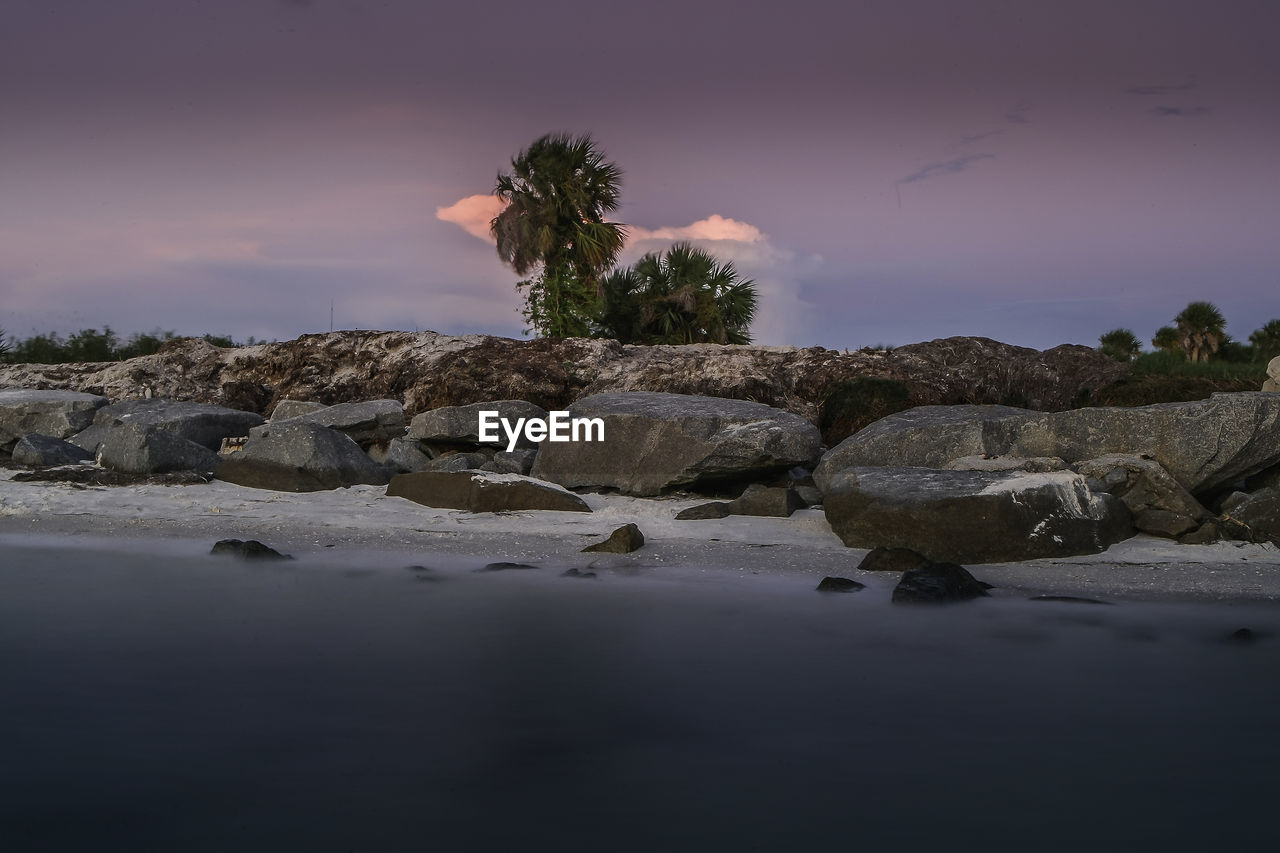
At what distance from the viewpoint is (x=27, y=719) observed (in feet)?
11.4

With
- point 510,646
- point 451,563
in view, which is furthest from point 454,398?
point 510,646

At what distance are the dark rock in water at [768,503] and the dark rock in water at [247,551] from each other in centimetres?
304

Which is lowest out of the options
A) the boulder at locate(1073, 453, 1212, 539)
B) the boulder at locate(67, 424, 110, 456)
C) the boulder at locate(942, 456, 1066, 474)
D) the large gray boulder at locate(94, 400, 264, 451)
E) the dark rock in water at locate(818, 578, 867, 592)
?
the dark rock in water at locate(818, 578, 867, 592)

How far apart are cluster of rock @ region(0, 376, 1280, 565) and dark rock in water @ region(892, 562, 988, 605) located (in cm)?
21

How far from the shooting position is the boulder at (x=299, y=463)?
310 inches

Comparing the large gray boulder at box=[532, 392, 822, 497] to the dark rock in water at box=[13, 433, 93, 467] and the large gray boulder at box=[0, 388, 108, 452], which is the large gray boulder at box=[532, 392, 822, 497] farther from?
the large gray boulder at box=[0, 388, 108, 452]

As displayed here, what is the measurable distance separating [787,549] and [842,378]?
199 inches

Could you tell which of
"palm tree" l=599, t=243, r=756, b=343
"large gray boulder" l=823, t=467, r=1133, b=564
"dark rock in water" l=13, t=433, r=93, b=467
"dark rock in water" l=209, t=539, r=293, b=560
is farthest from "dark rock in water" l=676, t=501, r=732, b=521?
"palm tree" l=599, t=243, r=756, b=343

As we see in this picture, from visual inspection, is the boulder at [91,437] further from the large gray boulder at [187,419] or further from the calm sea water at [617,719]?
the calm sea water at [617,719]

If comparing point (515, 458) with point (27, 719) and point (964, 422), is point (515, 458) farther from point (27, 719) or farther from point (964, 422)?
point (27, 719)

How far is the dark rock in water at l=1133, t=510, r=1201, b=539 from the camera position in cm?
595

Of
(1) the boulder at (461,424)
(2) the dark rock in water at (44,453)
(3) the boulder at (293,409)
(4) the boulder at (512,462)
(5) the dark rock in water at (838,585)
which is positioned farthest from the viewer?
(3) the boulder at (293,409)

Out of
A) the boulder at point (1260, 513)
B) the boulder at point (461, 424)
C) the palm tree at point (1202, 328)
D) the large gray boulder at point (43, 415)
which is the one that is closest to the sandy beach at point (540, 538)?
the boulder at point (1260, 513)

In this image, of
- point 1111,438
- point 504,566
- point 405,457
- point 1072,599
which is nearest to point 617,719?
point 504,566
